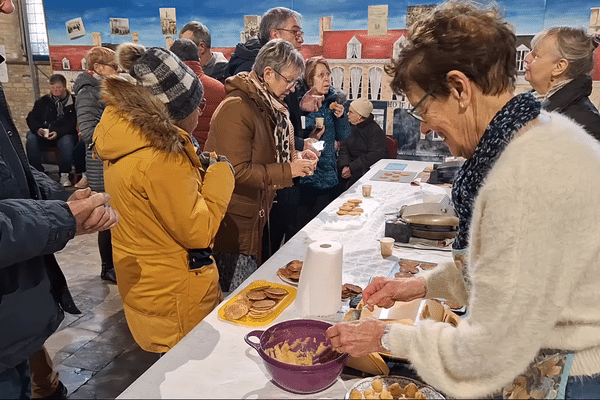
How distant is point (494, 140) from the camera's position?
101cm

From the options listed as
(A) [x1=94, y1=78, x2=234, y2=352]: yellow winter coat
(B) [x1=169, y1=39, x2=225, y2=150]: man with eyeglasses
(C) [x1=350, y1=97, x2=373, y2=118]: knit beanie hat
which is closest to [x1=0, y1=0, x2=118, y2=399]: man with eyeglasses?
(A) [x1=94, y1=78, x2=234, y2=352]: yellow winter coat

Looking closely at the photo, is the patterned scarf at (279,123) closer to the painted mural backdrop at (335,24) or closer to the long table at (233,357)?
the long table at (233,357)

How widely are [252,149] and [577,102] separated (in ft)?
6.36

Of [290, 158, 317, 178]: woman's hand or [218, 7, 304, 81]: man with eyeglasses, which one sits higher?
[218, 7, 304, 81]: man with eyeglasses

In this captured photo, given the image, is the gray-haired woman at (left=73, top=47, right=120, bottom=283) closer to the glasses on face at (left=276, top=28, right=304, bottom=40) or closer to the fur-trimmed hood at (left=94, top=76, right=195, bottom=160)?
the glasses on face at (left=276, top=28, right=304, bottom=40)

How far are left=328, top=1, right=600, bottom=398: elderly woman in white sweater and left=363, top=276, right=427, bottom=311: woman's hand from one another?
0.97 feet

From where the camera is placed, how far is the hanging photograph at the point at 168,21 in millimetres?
6520

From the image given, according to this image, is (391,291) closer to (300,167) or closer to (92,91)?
(300,167)

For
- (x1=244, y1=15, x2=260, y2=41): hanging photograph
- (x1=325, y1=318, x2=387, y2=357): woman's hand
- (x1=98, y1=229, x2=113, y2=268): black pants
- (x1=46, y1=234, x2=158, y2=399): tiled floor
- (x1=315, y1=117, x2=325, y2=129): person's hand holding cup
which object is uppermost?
(x1=244, y1=15, x2=260, y2=41): hanging photograph

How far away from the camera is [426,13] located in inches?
43.4

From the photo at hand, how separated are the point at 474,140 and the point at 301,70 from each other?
184 cm

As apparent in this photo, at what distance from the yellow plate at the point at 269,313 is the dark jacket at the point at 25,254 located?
0.53m

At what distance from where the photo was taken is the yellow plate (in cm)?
157

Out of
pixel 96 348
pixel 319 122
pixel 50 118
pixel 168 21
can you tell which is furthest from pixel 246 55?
pixel 50 118
